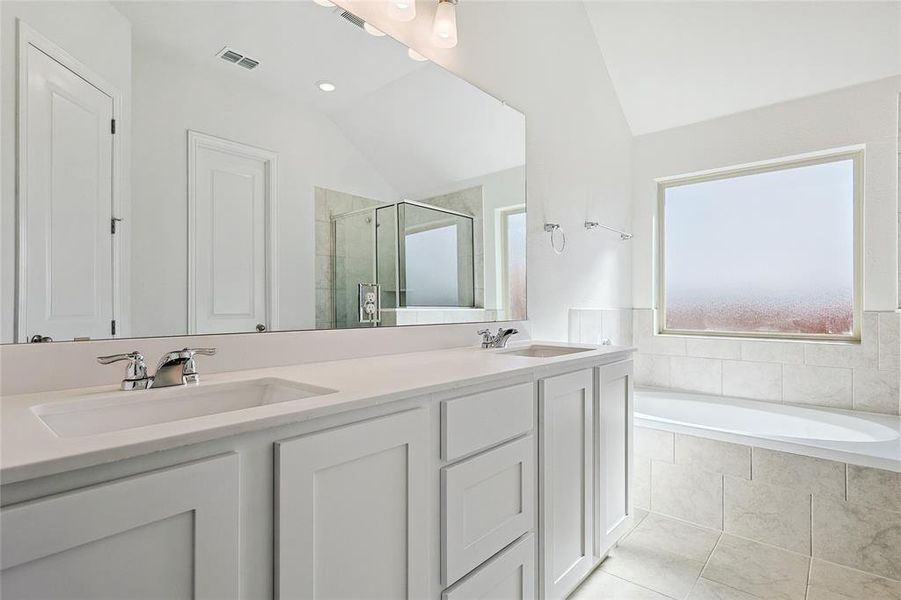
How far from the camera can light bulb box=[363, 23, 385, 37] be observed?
1.62 meters

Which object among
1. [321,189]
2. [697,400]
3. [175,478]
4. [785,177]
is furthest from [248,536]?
[785,177]

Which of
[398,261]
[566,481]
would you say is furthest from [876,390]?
[398,261]

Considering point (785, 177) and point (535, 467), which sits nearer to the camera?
point (535, 467)

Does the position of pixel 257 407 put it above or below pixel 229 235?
below

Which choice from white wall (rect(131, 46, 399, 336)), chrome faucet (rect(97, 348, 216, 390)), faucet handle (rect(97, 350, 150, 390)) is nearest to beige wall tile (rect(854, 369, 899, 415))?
white wall (rect(131, 46, 399, 336))

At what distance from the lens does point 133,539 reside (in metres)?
0.60

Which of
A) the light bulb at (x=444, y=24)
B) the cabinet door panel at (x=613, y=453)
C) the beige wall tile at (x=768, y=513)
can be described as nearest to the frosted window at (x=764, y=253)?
the beige wall tile at (x=768, y=513)

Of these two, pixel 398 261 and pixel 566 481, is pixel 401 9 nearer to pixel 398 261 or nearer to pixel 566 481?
pixel 398 261

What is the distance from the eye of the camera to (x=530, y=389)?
1366mm

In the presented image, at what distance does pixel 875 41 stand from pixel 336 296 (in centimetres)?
314

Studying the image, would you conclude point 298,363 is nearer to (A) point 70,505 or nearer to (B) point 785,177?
(A) point 70,505

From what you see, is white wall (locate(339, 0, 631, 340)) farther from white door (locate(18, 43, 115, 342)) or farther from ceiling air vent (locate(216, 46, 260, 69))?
white door (locate(18, 43, 115, 342))

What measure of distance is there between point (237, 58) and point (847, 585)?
2893mm

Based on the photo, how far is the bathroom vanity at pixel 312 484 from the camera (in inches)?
22.3
